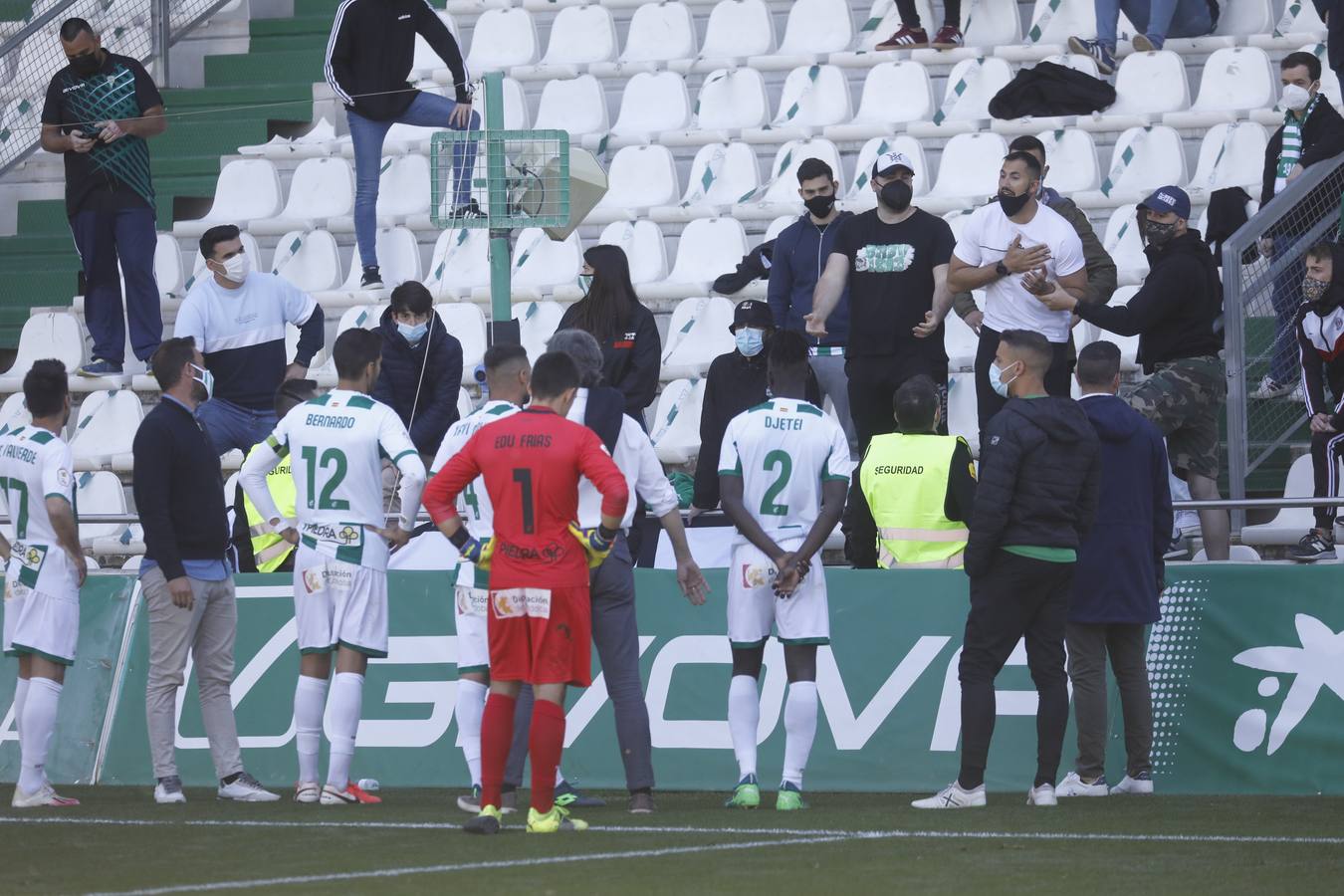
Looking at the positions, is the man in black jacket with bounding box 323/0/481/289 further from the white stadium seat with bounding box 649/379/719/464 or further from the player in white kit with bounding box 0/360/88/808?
the player in white kit with bounding box 0/360/88/808

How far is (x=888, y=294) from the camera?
1030cm

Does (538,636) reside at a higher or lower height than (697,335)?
lower

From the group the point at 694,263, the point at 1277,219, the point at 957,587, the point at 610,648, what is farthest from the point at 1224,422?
the point at 610,648

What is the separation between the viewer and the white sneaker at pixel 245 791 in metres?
8.60

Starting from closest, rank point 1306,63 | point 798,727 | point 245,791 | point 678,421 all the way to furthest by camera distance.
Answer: point 798,727
point 245,791
point 1306,63
point 678,421

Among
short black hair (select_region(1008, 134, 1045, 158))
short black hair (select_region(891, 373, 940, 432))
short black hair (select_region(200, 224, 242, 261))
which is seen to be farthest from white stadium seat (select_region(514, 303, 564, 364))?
short black hair (select_region(891, 373, 940, 432))

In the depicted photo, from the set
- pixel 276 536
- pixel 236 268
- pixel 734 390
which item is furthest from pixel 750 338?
pixel 236 268

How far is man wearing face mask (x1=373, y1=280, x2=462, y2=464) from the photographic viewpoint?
10.9m

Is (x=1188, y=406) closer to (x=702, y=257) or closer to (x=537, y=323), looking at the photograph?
(x=702, y=257)

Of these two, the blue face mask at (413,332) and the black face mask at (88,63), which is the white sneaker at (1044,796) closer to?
the blue face mask at (413,332)

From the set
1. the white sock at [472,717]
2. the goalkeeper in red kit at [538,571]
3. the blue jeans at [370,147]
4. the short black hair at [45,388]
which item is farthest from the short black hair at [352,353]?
the blue jeans at [370,147]

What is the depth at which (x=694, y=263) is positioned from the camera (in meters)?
12.9

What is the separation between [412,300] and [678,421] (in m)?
1.81

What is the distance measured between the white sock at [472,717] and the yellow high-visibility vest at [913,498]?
6.66ft
